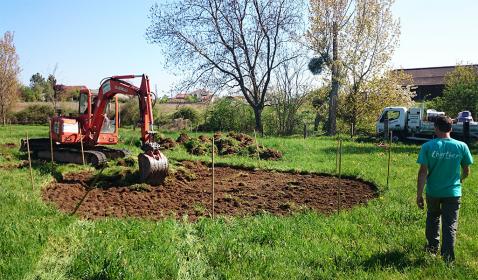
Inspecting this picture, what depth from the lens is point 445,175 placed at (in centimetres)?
582

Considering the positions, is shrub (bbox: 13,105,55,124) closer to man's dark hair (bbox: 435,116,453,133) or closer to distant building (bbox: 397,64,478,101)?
distant building (bbox: 397,64,478,101)

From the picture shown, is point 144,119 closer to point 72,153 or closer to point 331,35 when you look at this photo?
point 72,153

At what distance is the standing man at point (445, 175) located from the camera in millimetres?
5762

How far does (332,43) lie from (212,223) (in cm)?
2511

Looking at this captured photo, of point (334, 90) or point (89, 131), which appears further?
point (334, 90)

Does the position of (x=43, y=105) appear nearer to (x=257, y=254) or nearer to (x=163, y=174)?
(x=163, y=174)

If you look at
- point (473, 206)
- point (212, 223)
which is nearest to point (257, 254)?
point (212, 223)

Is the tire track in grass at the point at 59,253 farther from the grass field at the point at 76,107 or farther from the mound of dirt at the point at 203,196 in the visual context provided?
the grass field at the point at 76,107

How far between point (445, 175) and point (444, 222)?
0.62 metres

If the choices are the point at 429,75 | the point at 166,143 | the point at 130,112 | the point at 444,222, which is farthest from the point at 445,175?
the point at 429,75

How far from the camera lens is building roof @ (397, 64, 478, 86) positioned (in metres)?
50.7

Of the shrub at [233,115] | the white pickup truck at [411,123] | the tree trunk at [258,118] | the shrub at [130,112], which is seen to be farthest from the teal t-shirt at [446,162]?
the shrub at [130,112]

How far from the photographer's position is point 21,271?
505 centimetres

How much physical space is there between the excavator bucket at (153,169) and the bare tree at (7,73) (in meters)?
33.9
